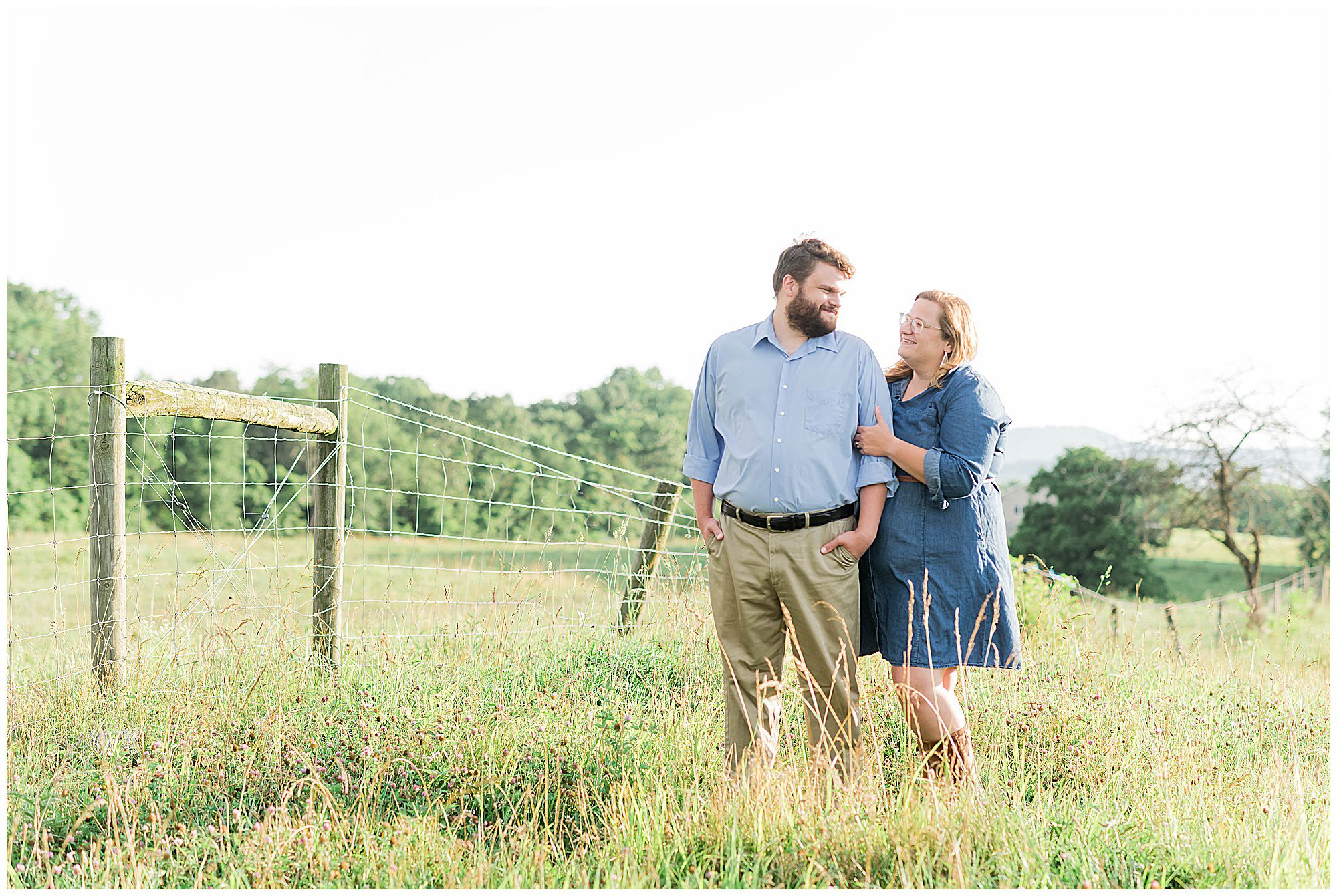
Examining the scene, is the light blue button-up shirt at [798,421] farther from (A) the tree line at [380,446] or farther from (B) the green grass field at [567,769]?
(A) the tree line at [380,446]

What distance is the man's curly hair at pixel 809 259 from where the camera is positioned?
3.22 metres

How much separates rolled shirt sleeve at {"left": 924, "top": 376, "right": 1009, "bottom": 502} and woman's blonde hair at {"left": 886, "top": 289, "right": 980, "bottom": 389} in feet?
0.27

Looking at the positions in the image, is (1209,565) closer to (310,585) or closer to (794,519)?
(310,585)

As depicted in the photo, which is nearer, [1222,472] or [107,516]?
[107,516]

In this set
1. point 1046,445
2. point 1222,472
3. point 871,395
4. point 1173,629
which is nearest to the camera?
point 871,395

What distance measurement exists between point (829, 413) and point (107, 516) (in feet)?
9.65

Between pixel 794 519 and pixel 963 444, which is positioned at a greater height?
pixel 963 444

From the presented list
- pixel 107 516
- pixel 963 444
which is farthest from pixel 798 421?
pixel 107 516

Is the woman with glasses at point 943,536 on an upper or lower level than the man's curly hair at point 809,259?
lower

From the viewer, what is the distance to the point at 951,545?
3070 mm

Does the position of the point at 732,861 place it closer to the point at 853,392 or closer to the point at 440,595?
the point at 853,392

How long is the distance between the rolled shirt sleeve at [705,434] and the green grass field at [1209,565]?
88.4 ft

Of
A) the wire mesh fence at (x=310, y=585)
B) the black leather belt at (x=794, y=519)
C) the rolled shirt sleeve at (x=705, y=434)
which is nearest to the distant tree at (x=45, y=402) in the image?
the wire mesh fence at (x=310, y=585)

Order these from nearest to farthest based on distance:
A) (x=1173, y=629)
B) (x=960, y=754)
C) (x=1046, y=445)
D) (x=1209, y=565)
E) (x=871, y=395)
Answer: (x=960, y=754) → (x=871, y=395) → (x=1173, y=629) → (x=1209, y=565) → (x=1046, y=445)
